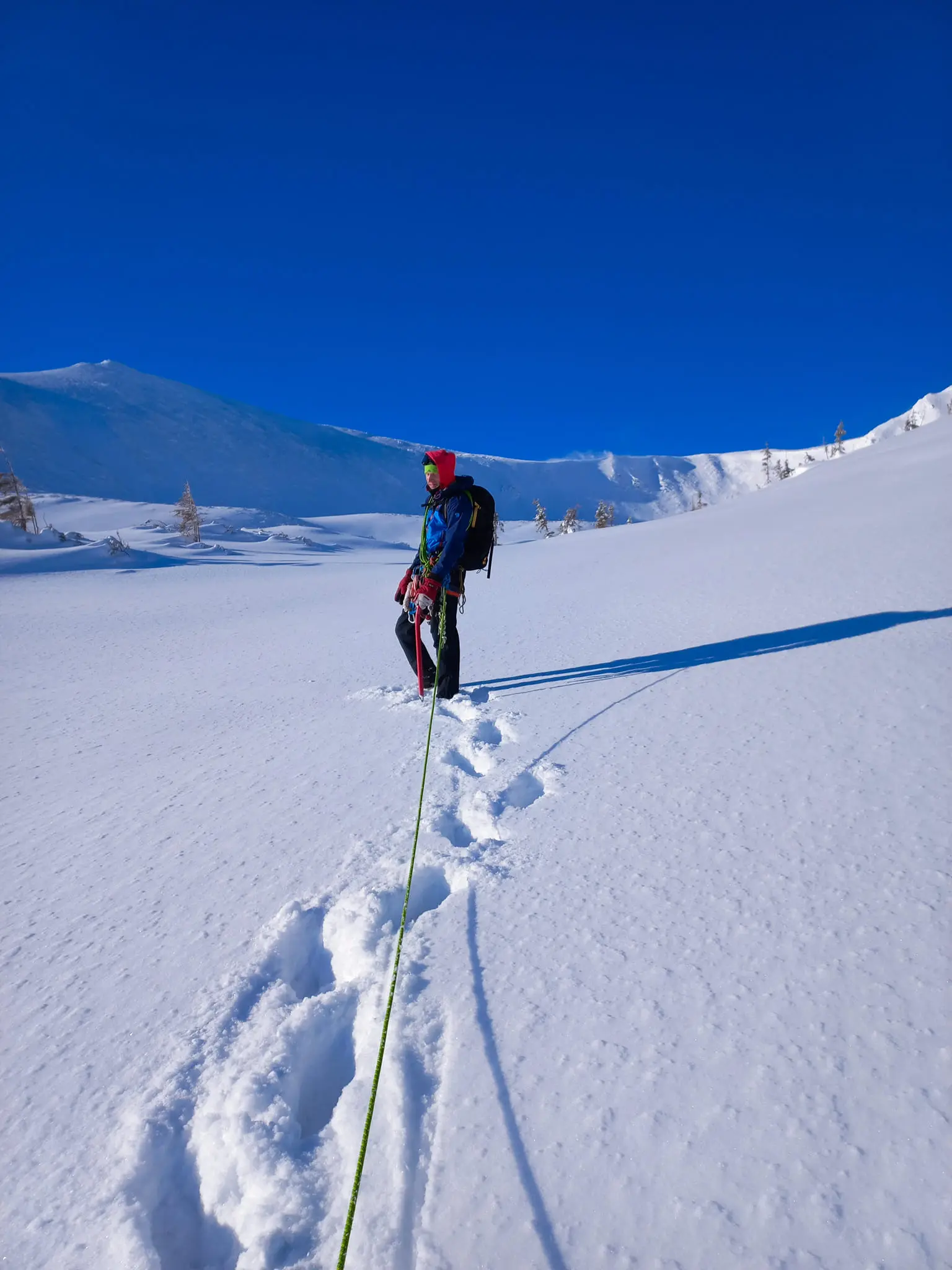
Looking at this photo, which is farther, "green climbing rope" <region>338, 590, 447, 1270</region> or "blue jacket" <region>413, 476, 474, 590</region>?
"blue jacket" <region>413, 476, 474, 590</region>

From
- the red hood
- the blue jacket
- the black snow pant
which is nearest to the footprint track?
the black snow pant

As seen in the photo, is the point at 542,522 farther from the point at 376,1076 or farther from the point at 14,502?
the point at 376,1076

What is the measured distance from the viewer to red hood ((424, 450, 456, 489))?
12.6 feet

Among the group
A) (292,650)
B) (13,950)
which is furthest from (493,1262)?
(292,650)

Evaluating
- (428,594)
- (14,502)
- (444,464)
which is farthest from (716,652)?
(14,502)

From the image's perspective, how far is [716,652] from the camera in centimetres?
426

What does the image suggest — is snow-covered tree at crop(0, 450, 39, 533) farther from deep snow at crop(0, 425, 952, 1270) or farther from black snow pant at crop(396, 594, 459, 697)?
deep snow at crop(0, 425, 952, 1270)

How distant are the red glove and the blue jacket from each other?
40 millimetres

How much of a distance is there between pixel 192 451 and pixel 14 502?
4951 inches

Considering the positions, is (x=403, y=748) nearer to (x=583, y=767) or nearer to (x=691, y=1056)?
(x=583, y=767)

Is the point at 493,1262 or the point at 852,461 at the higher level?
the point at 852,461

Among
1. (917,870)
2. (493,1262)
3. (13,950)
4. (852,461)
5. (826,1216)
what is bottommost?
(13,950)

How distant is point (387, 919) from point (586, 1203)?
93cm

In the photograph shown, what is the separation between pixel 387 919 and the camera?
1843 millimetres
